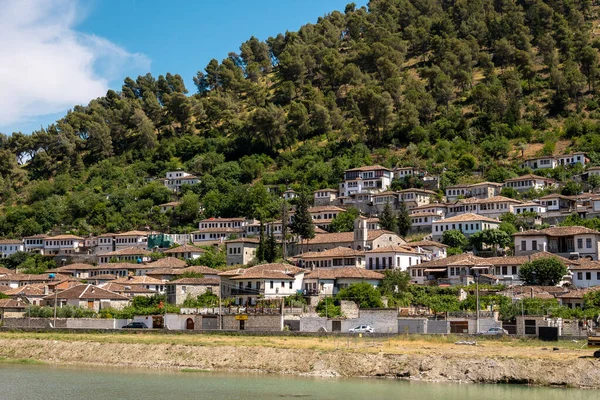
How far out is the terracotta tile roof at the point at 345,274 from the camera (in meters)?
67.1

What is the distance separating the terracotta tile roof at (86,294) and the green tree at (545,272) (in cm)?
3346

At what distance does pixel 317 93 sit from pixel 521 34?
33.6 metres

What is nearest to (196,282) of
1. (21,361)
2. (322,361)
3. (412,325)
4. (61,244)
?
(21,361)

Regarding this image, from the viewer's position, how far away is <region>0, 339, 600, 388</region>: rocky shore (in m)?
41.4

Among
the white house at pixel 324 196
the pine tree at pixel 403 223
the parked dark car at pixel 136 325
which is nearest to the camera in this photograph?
the parked dark car at pixel 136 325

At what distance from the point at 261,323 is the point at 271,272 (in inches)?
411

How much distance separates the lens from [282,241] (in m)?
83.4

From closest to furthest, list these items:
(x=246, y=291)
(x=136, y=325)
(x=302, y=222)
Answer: (x=136, y=325) < (x=246, y=291) < (x=302, y=222)

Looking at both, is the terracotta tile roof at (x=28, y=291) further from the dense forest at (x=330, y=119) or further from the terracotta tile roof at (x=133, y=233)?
the dense forest at (x=330, y=119)

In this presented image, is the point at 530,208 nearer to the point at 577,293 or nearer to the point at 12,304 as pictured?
the point at 577,293

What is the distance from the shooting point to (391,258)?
7225cm

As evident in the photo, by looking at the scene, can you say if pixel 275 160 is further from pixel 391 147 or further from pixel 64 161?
pixel 64 161

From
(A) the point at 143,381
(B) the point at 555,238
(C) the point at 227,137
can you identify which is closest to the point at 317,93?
(C) the point at 227,137

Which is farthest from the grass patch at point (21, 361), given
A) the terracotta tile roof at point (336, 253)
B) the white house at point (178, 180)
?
the white house at point (178, 180)
